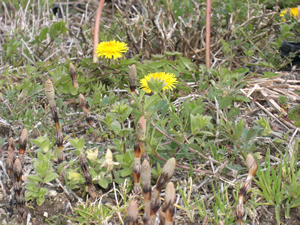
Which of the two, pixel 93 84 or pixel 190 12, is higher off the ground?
pixel 190 12

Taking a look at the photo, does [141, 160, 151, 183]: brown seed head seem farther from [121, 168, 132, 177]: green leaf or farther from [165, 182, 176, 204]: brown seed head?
[121, 168, 132, 177]: green leaf

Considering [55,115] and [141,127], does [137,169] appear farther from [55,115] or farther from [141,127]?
[55,115]

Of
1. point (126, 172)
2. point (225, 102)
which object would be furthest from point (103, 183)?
point (225, 102)

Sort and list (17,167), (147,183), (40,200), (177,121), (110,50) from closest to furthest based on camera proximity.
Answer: (147,183)
(17,167)
(40,200)
(177,121)
(110,50)

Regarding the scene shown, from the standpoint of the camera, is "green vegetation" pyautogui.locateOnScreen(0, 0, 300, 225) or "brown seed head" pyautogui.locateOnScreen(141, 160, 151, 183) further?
"green vegetation" pyautogui.locateOnScreen(0, 0, 300, 225)

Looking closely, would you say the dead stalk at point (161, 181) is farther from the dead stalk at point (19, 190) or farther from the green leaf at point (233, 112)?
the green leaf at point (233, 112)

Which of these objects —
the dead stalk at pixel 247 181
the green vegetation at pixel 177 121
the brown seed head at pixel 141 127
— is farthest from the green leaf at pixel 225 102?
the brown seed head at pixel 141 127

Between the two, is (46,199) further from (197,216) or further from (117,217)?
(197,216)

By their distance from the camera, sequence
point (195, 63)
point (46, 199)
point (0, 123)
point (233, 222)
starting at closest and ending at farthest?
point (233, 222) → point (46, 199) → point (0, 123) → point (195, 63)

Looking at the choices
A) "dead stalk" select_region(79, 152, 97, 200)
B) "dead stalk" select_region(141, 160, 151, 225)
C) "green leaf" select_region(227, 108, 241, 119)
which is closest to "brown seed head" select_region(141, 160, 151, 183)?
"dead stalk" select_region(141, 160, 151, 225)

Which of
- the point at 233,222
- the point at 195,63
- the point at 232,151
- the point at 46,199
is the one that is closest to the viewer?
the point at 233,222

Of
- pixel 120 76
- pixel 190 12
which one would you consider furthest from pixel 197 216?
pixel 190 12
